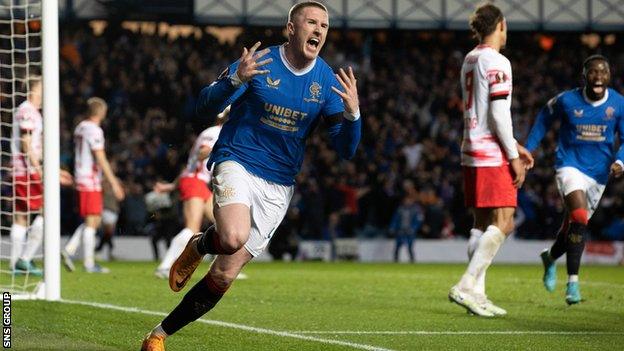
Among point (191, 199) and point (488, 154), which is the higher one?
point (488, 154)

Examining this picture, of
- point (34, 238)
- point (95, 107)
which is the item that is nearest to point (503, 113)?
point (34, 238)

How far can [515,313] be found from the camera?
10602 millimetres

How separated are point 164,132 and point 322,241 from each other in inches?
209

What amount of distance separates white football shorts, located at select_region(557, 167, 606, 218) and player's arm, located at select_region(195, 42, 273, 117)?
5400 millimetres

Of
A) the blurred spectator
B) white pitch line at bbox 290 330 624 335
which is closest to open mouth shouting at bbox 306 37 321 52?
white pitch line at bbox 290 330 624 335

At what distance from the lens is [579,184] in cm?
1188

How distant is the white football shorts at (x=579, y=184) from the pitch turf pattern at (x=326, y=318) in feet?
3.17

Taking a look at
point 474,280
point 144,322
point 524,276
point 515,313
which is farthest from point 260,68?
point 524,276

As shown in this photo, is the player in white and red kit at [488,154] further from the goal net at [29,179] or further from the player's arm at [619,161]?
the goal net at [29,179]

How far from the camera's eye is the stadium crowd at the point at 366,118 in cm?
2559

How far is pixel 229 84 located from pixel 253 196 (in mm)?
680

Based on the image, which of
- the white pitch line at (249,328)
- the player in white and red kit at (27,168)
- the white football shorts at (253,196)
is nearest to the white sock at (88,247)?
the player in white and red kit at (27,168)

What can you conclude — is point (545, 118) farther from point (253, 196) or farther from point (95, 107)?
point (95, 107)

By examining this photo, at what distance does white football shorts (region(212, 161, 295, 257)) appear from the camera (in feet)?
23.5
